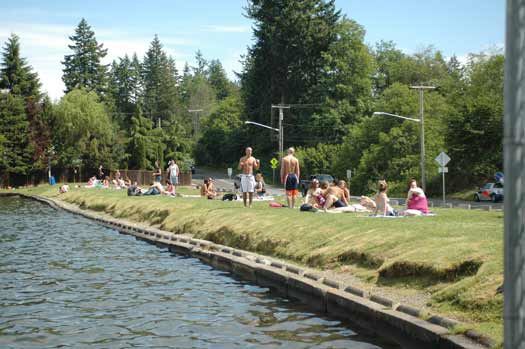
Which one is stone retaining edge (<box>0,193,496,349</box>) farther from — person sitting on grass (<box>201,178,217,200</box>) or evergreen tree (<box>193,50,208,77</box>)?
evergreen tree (<box>193,50,208,77</box>)

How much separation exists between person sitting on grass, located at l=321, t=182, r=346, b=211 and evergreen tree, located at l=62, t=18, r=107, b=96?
92.8 metres

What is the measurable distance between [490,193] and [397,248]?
40.5 meters

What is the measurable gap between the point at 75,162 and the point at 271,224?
237 ft

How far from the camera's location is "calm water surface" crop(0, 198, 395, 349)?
33.3ft

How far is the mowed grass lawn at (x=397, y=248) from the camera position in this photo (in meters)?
9.09

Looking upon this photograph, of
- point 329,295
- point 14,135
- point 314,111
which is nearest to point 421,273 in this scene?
point 329,295

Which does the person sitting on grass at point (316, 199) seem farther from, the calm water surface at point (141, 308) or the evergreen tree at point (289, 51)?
the evergreen tree at point (289, 51)

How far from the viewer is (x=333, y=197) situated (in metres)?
21.8

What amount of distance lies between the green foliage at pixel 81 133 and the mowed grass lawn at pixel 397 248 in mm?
65401

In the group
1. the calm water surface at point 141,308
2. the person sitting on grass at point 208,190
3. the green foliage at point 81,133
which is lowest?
the calm water surface at point 141,308

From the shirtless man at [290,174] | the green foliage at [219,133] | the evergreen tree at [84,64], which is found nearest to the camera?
the shirtless man at [290,174]

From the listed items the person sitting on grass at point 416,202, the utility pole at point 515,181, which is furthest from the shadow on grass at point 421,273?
the person sitting on grass at point 416,202

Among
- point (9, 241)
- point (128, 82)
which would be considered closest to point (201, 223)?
point (9, 241)

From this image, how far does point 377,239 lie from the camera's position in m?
13.6
